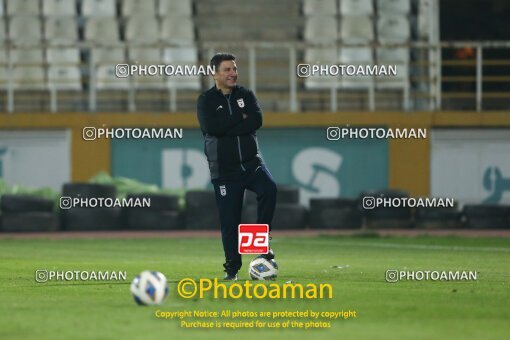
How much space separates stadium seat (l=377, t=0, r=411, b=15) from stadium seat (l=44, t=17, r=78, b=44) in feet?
21.7

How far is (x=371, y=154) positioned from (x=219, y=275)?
543 inches

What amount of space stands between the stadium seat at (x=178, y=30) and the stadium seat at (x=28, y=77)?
2739 millimetres

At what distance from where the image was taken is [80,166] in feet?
86.9

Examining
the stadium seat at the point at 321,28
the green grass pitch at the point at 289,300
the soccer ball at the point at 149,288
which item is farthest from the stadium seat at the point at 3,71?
the soccer ball at the point at 149,288

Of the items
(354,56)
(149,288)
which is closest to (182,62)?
(354,56)

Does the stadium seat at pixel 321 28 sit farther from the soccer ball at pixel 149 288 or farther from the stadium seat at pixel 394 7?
the soccer ball at pixel 149 288

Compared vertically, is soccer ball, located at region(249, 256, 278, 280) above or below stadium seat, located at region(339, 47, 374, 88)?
below

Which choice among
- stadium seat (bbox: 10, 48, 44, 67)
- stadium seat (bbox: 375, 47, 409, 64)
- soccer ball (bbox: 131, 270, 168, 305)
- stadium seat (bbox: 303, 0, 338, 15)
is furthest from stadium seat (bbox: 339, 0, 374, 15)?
soccer ball (bbox: 131, 270, 168, 305)

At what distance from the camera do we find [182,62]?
27406mm

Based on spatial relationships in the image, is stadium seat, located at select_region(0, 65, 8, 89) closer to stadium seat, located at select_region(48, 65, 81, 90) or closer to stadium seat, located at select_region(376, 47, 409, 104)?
stadium seat, located at select_region(48, 65, 81, 90)

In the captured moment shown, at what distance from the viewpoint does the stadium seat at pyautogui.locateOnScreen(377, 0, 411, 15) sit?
94.8 ft

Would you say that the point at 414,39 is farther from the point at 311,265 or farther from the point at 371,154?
the point at 311,265

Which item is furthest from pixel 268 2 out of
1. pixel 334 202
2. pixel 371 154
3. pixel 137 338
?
pixel 137 338

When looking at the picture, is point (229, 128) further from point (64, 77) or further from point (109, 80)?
point (64, 77)
